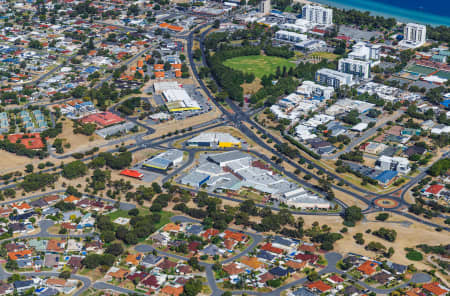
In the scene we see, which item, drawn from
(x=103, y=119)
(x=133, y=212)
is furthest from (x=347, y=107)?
(x=133, y=212)

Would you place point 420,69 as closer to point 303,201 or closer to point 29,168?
point 303,201

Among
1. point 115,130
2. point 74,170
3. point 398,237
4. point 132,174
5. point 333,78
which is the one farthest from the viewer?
point 333,78

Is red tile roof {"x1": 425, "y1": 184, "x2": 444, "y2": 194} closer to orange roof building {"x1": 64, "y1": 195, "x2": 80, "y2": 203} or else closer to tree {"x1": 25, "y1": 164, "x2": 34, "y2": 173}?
orange roof building {"x1": 64, "y1": 195, "x2": 80, "y2": 203}

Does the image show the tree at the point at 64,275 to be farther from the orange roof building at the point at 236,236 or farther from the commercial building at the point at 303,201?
the commercial building at the point at 303,201

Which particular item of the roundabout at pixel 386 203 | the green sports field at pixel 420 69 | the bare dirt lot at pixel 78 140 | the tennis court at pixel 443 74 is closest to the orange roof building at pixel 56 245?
the bare dirt lot at pixel 78 140

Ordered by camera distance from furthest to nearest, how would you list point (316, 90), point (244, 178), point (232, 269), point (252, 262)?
point (316, 90) → point (244, 178) → point (252, 262) → point (232, 269)

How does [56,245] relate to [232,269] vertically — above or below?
A: above
